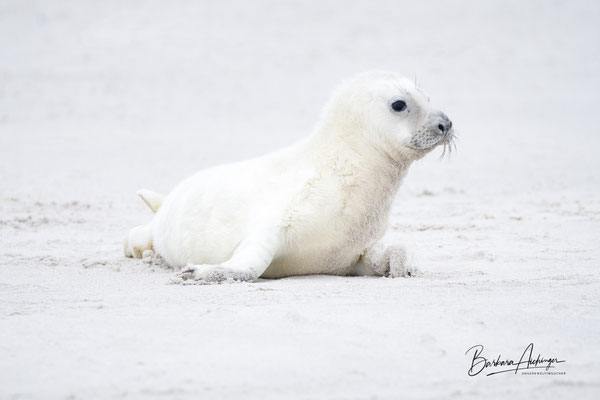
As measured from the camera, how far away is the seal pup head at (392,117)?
5121 mm

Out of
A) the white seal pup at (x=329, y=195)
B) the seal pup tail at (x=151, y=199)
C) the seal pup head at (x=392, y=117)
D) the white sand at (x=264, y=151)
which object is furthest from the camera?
the seal pup tail at (x=151, y=199)

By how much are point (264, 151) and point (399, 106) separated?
9264 mm

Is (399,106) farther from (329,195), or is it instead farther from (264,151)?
(264,151)

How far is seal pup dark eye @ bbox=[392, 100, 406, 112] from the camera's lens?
17.0 feet

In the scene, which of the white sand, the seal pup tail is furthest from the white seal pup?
the seal pup tail

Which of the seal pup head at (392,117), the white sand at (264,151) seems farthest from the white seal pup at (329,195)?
the white sand at (264,151)

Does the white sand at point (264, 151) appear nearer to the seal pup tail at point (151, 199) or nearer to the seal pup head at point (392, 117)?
the seal pup tail at point (151, 199)

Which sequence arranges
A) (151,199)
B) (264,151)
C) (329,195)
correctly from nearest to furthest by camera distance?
(329,195) < (151,199) < (264,151)

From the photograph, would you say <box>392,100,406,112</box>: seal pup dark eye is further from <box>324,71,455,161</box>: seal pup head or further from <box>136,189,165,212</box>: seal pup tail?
<box>136,189,165,212</box>: seal pup tail

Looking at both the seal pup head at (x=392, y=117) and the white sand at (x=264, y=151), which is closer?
the white sand at (x=264, y=151)

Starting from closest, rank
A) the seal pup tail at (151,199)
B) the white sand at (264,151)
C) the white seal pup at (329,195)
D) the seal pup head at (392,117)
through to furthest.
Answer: the white sand at (264,151), the white seal pup at (329,195), the seal pup head at (392,117), the seal pup tail at (151,199)

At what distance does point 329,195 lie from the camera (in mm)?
5051

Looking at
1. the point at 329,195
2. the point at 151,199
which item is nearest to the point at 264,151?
the point at 151,199

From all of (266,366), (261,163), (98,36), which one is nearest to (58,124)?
(98,36)
